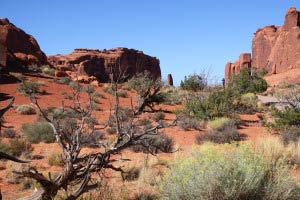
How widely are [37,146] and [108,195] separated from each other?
705 cm

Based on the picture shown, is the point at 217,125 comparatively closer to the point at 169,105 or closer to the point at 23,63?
the point at 169,105

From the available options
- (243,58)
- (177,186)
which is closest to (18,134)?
(177,186)

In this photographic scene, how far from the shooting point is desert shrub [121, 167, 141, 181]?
7.25 m

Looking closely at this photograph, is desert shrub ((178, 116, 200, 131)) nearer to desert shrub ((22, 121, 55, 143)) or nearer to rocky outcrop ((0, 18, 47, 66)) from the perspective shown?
desert shrub ((22, 121, 55, 143))

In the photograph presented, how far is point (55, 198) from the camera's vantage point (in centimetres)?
496

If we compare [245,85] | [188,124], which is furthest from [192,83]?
[188,124]

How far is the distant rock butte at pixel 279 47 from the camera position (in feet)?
214

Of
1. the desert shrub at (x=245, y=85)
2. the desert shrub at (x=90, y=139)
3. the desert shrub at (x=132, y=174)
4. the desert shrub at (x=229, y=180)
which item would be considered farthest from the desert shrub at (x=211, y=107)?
the desert shrub at (x=245, y=85)

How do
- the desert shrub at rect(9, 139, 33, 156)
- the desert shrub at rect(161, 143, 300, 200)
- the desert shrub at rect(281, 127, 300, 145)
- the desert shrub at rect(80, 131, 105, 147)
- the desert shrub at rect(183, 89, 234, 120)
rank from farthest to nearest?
the desert shrub at rect(183, 89, 234, 120), the desert shrub at rect(281, 127, 300, 145), the desert shrub at rect(9, 139, 33, 156), the desert shrub at rect(80, 131, 105, 147), the desert shrub at rect(161, 143, 300, 200)

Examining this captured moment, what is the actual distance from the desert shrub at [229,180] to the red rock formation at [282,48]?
61.9m

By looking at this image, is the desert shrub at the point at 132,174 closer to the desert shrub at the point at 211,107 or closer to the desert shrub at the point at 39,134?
the desert shrub at the point at 39,134

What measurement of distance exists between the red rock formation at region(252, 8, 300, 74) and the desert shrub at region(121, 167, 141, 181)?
2376 inches

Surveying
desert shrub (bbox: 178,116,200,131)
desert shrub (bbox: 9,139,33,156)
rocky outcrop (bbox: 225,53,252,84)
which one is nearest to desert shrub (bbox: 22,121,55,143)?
desert shrub (bbox: 9,139,33,156)

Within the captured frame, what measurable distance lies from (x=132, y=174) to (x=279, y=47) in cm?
6981
